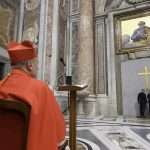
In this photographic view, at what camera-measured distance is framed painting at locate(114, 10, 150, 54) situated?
9258 mm

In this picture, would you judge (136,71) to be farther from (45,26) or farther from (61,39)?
(45,26)

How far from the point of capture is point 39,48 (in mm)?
8164

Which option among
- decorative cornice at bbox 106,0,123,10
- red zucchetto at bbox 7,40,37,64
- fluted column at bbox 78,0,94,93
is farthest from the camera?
decorative cornice at bbox 106,0,123,10

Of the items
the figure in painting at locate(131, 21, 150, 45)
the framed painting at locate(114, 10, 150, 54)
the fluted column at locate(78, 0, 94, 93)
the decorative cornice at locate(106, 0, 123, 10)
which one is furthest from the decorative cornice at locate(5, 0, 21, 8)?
the figure in painting at locate(131, 21, 150, 45)

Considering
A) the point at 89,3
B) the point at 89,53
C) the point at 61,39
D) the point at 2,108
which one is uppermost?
the point at 89,3

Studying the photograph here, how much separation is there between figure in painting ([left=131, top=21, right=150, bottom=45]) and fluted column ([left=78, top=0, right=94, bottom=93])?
2278 millimetres

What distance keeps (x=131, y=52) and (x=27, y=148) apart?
8.96m

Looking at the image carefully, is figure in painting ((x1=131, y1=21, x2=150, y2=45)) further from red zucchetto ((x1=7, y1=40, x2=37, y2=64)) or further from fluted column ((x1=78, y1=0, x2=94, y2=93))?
red zucchetto ((x1=7, y1=40, x2=37, y2=64))

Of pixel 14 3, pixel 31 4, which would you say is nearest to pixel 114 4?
pixel 31 4

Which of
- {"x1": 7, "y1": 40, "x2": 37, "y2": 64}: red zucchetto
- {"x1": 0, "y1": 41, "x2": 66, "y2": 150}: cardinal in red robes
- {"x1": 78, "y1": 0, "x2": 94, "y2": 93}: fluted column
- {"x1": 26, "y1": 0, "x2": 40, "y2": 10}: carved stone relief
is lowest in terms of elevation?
{"x1": 0, "y1": 41, "x2": 66, "y2": 150}: cardinal in red robes

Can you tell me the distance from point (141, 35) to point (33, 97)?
9143 millimetres

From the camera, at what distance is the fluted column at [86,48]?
868 centimetres

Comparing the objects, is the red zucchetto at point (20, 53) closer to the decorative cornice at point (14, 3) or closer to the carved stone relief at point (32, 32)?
the carved stone relief at point (32, 32)

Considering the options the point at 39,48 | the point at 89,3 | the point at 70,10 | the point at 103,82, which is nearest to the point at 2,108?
the point at 39,48
